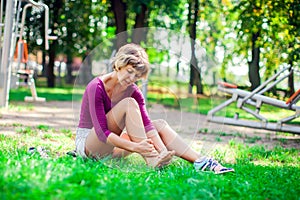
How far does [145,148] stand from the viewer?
146 inches

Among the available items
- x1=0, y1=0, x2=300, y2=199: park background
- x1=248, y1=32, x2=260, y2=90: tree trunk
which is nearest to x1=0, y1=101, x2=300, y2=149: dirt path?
x1=0, y1=0, x2=300, y2=199: park background

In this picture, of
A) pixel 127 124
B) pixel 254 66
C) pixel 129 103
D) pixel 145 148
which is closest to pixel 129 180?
pixel 145 148

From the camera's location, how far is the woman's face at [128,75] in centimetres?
371

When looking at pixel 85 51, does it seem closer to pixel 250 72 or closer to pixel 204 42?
pixel 204 42

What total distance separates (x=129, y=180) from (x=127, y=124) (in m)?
0.54

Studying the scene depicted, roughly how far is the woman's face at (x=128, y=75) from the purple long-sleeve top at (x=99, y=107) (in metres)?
0.17

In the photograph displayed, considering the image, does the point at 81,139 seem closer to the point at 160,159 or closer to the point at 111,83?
the point at 111,83

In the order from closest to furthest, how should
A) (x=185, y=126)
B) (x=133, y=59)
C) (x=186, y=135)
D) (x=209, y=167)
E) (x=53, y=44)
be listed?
(x=133, y=59), (x=209, y=167), (x=186, y=135), (x=185, y=126), (x=53, y=44)

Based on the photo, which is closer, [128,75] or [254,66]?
[128,75]

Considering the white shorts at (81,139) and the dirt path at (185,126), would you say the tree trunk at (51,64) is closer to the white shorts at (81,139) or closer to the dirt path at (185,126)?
the dirt path at (185,126)

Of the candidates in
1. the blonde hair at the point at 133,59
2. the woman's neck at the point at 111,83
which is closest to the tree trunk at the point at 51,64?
the woman's neck at the point at 111,83

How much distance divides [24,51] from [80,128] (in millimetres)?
5698

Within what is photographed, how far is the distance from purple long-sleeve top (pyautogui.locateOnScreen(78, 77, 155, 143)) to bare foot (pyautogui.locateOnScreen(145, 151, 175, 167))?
240 mm

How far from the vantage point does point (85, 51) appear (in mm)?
20594
